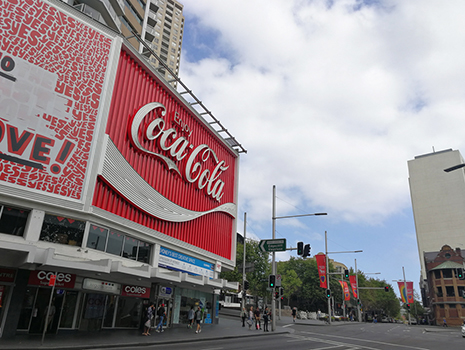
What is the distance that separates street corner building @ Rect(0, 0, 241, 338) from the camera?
16906 millimetres

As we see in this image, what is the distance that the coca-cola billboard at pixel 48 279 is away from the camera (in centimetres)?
1744

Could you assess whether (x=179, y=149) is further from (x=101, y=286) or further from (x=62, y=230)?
(x=62, y=230)

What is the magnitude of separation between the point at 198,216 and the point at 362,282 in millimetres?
76814

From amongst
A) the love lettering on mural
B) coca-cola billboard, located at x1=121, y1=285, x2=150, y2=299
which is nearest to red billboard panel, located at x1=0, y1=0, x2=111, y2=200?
the love lettering on mural

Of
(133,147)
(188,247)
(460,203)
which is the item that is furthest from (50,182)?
(460,203)

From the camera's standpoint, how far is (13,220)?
1675 cm

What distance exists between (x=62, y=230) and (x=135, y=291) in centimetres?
728

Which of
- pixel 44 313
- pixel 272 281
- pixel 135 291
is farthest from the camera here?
pixel 272 281

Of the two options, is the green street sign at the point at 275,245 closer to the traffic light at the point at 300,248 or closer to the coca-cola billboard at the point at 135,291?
the traffic light at the point at 300,248

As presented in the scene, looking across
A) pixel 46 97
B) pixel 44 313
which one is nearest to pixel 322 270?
pixel 44 313

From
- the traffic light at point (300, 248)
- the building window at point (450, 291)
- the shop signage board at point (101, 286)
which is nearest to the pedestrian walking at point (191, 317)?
the shop signage board at point (101, 286)

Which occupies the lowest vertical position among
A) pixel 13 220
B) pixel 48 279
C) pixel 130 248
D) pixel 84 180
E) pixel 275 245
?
pixel 48 279

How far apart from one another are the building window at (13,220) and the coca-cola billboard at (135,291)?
26.1 feet

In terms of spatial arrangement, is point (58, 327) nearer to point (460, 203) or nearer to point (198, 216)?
point (198, 216)
